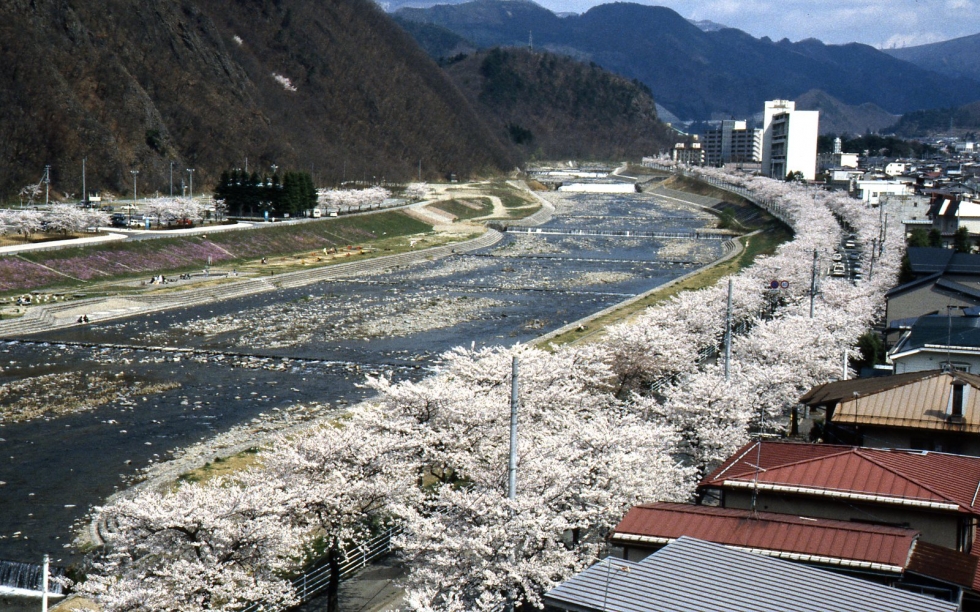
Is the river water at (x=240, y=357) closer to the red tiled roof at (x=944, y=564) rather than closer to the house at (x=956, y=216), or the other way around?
the red tiled roof at (x=944, y=564)

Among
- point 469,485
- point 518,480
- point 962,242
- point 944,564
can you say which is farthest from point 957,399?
point 962,242

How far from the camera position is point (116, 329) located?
45469 mm

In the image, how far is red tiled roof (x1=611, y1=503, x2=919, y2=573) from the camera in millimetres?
12250

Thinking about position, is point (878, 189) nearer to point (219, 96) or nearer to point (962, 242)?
point (962, 242)

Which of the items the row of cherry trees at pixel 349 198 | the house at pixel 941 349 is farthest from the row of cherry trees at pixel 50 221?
the house at pixel 941 349

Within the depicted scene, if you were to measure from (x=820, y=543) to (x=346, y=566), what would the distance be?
8830 mm

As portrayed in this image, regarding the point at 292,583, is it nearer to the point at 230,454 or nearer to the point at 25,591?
the point at 25,591

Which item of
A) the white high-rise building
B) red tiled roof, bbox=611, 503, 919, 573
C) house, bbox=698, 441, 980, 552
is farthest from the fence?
the white high-rise building

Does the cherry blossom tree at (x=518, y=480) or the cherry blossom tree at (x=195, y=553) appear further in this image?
the cherry blossom tree at (x=518, y=480)

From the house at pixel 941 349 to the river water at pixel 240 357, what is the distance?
10.8 meters

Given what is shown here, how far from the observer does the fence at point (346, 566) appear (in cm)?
1773

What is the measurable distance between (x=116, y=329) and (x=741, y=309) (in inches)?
1037

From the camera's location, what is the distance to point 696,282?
61.6 m

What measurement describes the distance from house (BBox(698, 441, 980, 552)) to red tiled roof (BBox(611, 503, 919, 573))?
0.80 meters
